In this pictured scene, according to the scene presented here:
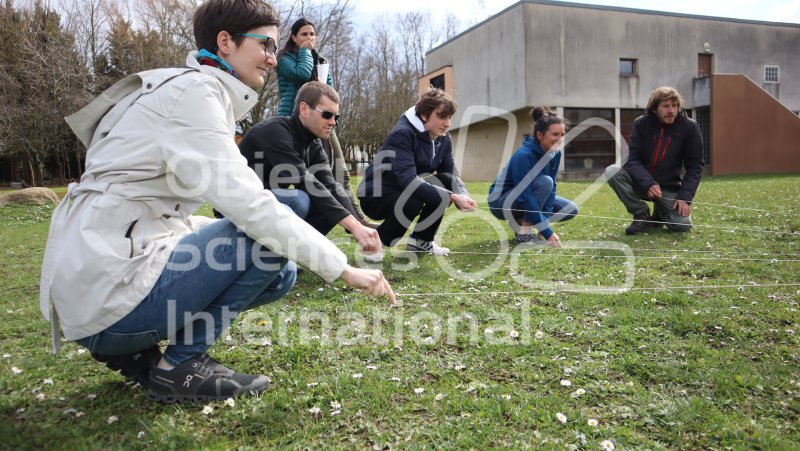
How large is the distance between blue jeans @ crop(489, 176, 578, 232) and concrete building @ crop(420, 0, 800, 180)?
16.4 meters

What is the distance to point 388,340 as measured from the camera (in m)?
2.98

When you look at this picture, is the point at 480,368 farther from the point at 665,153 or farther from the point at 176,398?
the point at 665,153

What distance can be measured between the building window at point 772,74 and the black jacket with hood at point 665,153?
83.0ft

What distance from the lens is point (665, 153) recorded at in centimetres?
644

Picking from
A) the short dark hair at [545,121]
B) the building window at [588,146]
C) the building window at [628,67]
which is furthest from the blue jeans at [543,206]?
the building window at [628,67]

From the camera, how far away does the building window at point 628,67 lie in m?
23.5

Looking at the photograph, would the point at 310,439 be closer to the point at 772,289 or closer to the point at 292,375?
the point at 292,375

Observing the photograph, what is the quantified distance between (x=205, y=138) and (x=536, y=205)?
14.2 ft

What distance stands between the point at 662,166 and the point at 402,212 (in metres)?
3.38

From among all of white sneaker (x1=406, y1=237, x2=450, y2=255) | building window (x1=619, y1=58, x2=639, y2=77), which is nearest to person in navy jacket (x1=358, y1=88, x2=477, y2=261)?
white sneaker (x1=406, y1=237, x2=450, y2=255)

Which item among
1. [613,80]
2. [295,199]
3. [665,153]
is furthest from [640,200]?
[613,80]

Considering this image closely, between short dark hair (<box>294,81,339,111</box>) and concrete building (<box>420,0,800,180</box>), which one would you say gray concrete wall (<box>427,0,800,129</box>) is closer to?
concrete building (<box>420,0,800,180</box>)

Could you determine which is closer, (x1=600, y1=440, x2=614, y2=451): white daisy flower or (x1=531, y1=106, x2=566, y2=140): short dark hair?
(x1=600, y1=440, x2=614, y2=451): white daisy flower

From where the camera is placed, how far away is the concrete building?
22312mm
